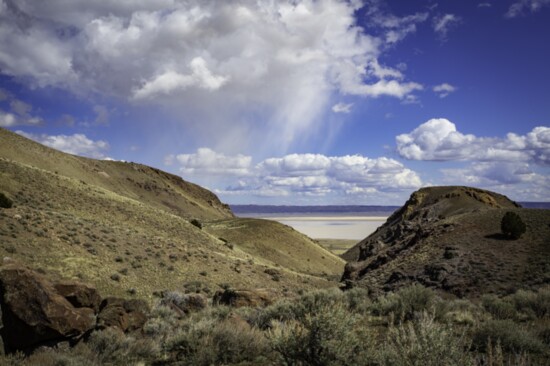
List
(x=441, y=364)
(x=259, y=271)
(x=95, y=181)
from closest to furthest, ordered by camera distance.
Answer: (x=441, y=364), (x=259, y=271), (x=95, y=181)

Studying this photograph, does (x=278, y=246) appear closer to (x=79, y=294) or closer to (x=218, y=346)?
(x=79, y=294)

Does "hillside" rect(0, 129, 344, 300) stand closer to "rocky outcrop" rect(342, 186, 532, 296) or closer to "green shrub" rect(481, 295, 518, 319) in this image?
"rocky outcrop" rect(342, 186, 532, 296)

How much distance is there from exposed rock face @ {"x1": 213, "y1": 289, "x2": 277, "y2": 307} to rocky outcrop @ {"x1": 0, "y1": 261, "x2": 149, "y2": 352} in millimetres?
6847

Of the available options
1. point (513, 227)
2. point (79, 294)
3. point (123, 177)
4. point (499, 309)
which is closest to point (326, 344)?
point (79, 294)

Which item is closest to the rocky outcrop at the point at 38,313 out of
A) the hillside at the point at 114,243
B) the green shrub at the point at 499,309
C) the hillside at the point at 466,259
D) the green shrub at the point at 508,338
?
the green shrub at the point at 508,338

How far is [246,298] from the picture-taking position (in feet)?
55.3

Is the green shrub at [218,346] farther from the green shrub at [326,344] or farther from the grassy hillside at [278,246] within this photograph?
the grassy hillside at [278,246]

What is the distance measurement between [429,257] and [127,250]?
24.0m

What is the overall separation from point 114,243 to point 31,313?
22.9 metres

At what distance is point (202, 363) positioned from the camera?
802 centimetres

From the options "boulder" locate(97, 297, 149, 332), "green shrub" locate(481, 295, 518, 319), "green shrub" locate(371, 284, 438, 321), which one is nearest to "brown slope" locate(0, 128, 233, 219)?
"boulder" locate(97, 297, 149, 332)

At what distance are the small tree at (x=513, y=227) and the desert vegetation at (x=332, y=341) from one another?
19590 mm

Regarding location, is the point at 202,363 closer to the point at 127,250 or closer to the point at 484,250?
the point at 127,250

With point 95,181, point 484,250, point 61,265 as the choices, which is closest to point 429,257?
point 484,250
